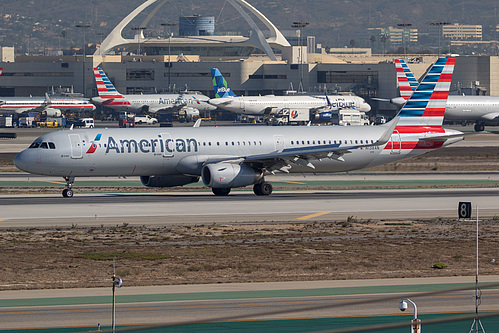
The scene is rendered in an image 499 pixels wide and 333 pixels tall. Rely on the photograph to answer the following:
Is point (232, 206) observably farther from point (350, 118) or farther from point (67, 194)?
point (350, 118)

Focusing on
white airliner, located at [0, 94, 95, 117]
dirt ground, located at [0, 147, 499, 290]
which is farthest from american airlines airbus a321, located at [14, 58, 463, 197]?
white airliner, located at [0, 94, 95, 117]

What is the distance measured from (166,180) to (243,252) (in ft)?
70.1

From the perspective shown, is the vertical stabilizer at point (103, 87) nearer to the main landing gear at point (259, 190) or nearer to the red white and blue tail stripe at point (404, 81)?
the red white and blue tail stripe at point (404, 81)

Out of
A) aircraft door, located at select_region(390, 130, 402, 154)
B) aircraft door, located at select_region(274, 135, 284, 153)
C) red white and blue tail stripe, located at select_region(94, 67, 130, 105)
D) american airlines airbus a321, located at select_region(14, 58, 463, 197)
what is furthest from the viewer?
red white and blue tail stripe, located at select_region(94, 67, 130, 105)

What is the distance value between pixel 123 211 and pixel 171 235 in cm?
871

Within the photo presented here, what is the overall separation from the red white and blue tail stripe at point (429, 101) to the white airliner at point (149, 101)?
109 metres

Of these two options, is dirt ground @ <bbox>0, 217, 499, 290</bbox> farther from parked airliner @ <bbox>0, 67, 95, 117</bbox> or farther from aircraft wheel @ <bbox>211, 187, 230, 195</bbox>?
parked airliner @ <bbox>0, 67, 95, 117</bbox>

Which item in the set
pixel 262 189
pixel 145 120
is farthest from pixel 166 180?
pixel 145 120

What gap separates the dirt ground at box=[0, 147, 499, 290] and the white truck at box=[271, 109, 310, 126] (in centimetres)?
10832

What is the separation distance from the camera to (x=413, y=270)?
3153 cm

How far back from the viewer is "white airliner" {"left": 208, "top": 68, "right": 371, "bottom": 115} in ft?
510

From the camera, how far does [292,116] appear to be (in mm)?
152750

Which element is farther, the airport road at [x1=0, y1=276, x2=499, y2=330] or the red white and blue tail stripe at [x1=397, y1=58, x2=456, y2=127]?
the red white and blue tail stripe at [x1=397, y1=58, x2=456, y2=127]

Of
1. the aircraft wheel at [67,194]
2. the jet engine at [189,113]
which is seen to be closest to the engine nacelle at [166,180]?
the aircraft wheel at [67,194]
